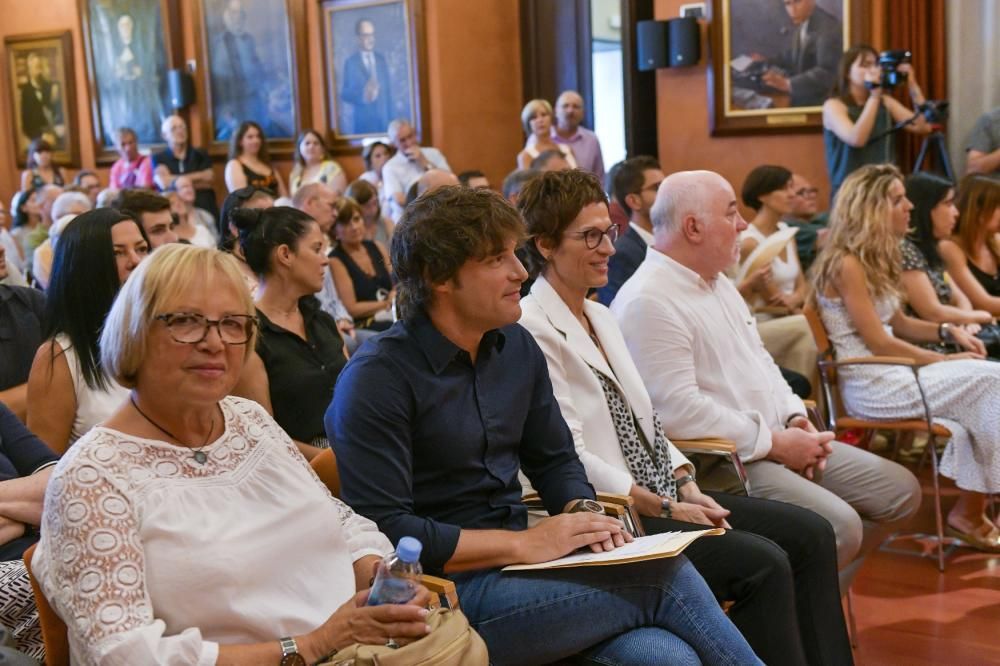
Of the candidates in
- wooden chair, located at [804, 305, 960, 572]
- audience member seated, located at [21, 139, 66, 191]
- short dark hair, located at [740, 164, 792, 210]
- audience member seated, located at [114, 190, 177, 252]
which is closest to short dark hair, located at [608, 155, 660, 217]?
short dark hair, located at [740, 164, 792, 210]

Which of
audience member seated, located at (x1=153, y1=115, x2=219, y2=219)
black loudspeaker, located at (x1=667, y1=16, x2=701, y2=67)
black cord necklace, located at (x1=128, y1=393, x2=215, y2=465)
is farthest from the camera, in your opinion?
audience member seated, located at (x1=153, y1=115, x2=219, y2=219)

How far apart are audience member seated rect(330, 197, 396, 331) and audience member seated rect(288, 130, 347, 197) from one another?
3.47 metres

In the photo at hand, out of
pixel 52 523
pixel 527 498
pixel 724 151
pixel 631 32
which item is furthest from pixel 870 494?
pixel 631 32

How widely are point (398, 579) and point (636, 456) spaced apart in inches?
48.5

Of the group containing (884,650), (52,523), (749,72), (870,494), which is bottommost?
(884,650)

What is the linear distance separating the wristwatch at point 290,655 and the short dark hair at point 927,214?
14.2 feet

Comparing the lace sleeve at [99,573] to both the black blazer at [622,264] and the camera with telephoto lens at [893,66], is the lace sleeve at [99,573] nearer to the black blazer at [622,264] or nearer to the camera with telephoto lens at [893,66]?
the black blazer at [622,264]

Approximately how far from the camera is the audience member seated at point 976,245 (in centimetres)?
546

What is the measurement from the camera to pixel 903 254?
505 cm

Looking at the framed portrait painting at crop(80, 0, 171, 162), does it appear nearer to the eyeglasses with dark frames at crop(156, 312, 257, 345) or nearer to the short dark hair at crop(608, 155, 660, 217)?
the short dark hair at crop(608, 155, 660, 217)

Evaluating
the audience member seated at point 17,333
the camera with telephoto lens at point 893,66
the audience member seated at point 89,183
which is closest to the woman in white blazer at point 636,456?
the audience member seated at point 17,333

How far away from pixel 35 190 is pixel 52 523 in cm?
859

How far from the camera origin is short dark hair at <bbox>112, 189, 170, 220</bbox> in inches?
161

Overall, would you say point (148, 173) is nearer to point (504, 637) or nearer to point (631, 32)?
point (631, 32)
